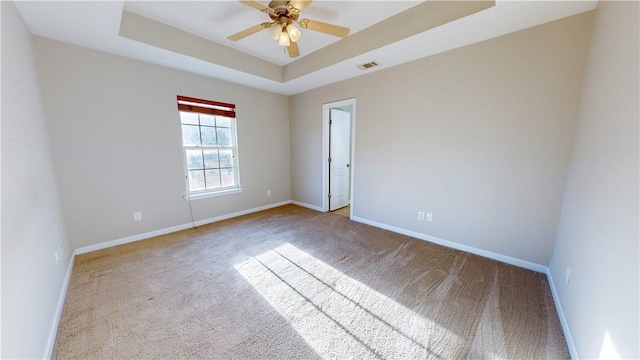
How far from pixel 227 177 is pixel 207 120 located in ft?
3.27

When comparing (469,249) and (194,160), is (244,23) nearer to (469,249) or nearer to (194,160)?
(194,160)

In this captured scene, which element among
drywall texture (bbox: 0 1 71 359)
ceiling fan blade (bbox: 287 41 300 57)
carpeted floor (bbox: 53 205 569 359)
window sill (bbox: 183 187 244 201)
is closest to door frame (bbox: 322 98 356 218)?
carpeted floor (bbox: 53 205 569 359)

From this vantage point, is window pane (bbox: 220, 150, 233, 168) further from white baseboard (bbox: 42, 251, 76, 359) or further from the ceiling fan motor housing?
the ceiling fan motor housing

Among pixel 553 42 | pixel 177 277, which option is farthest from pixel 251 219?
pixel 553 42

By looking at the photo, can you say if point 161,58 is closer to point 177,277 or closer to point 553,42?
point 177,277

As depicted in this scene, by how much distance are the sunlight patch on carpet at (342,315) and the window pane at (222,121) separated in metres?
2.40

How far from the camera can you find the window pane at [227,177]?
12.6ft

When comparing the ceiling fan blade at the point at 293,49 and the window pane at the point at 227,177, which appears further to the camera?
the window pane at the point at 227,177

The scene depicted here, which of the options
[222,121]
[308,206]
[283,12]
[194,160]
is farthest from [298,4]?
[308,206]

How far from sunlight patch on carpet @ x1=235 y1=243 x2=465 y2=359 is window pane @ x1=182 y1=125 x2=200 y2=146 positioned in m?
2.12

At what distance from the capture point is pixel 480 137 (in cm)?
245

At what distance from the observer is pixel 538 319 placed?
1.63 meters

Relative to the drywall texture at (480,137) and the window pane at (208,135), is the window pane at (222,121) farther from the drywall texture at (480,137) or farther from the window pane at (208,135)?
the drywall texture at (480,137)

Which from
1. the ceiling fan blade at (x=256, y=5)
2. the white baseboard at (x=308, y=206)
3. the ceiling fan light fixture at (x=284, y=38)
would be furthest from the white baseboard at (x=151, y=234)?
the ceiling fan blade at (x=256, y=5)
